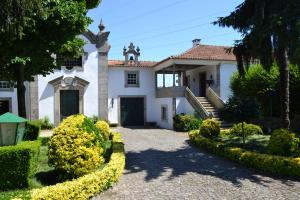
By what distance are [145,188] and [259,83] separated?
1446 cm

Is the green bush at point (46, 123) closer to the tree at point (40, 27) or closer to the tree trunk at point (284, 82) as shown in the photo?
the tree at point (40, 27)

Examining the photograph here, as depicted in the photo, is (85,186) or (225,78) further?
(225,78)

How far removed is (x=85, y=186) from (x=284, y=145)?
6859mm

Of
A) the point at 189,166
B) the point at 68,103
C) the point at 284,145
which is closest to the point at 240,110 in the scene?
the point at 284,145

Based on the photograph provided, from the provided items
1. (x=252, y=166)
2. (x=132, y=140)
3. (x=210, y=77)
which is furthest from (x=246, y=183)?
(x=210, y=77)

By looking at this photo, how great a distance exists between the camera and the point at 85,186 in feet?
26.5

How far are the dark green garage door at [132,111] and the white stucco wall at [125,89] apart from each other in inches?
19.0

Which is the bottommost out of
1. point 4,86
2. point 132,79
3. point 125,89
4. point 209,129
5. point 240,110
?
point 209,129

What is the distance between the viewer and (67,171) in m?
8.85

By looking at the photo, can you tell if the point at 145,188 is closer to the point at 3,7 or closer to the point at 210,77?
the point at 3,7

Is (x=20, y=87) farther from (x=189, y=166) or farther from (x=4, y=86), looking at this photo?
(x=4, y=86)

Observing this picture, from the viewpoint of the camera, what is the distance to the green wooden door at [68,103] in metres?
26.5

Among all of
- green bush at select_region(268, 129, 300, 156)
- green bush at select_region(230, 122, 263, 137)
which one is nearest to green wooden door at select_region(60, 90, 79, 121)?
green bush at select_region(230, 122, 263, 137)

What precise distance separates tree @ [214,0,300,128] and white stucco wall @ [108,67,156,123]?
1372cm
